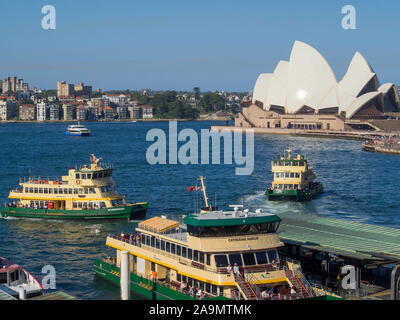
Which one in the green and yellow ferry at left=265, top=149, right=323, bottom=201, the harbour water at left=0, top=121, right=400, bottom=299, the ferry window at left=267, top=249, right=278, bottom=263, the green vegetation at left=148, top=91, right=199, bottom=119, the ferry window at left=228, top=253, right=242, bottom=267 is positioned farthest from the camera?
the green vegetation at left=148, top=91, right=199, bottom=119

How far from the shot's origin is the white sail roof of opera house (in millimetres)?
85688

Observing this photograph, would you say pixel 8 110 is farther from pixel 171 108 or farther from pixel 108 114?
pixel 171 108

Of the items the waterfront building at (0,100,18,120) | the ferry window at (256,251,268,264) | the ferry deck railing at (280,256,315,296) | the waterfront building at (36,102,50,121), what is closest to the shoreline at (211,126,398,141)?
the ferry deck railing at (280,256,315,296)

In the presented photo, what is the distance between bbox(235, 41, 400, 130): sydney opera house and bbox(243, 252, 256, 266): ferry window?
71.7m

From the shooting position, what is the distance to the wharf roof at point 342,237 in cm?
1541

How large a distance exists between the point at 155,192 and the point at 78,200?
29.2 feet

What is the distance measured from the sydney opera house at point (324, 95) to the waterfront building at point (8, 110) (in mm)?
84812

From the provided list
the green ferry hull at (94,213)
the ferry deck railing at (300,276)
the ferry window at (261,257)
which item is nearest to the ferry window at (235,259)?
the ferry window at (261,257)

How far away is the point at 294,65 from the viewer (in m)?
88.8

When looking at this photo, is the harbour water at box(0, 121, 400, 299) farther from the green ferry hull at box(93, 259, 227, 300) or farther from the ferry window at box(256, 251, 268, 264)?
the ferry window at box(256, 251, 268, 264)

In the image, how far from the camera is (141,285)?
16062 mm
